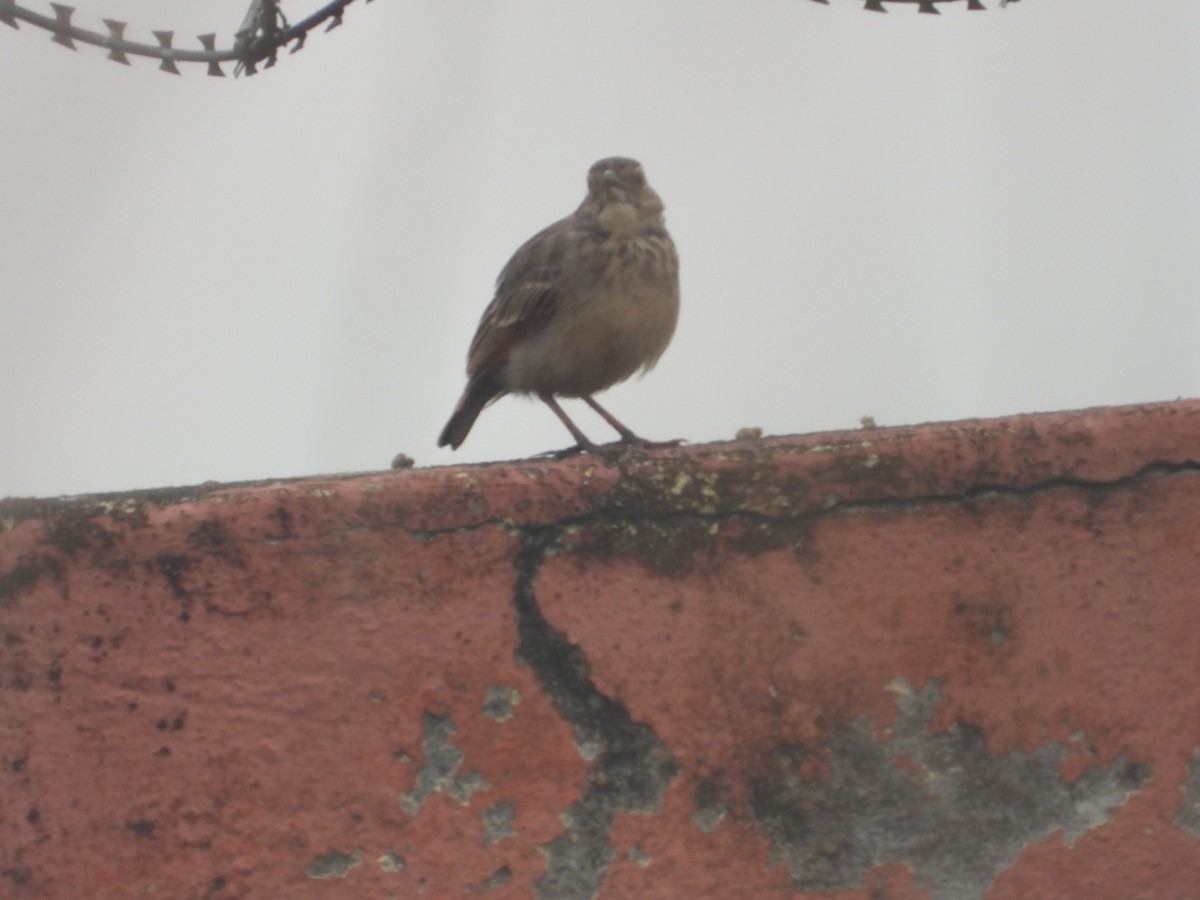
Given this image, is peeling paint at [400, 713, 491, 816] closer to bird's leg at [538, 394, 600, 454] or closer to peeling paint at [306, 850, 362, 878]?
peeling paint at [306, 850, 362, 878]

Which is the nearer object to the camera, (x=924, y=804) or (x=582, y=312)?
(x=924, y=804)

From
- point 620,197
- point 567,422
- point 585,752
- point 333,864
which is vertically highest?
point 620,197

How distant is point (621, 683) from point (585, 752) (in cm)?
9

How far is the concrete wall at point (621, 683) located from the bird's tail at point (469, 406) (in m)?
2.93

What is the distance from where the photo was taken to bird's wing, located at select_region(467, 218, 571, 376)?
4508 mm

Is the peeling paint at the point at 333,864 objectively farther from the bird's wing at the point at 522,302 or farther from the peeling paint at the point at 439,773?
the bird's wing at the point at 522,302

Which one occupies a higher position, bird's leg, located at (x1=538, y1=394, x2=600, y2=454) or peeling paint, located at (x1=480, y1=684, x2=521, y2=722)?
bird's leg, located at (x1=538, y1=394, x2=600, y2=454)

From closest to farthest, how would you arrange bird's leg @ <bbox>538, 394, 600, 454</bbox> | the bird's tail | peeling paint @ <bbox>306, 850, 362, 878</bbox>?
peeling paint @ <bbox>306, 850, 362, 878</bbox>, bird's leg @ <bbox>538, 394, 600, 454</bbox>, the bird's tail

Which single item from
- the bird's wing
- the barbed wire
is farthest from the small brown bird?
the barbed wire

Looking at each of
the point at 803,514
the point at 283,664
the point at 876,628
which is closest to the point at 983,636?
the point at 876,628

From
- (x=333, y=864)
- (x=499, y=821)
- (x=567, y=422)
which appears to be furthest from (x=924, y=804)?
(x=567, y=422)

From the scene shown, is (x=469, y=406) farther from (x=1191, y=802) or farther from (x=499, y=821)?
(x=1191, y=802)

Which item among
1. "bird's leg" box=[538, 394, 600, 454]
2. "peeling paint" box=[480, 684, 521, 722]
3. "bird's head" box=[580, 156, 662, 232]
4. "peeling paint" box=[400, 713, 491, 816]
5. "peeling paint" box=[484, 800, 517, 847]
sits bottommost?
"peeling paint" box=[484, 800, 517, 847]

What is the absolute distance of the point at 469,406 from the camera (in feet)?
16.3
